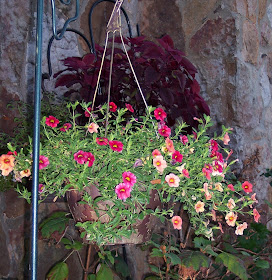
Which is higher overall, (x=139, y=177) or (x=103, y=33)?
(x=103, y=33)

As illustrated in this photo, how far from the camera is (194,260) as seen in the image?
1.17 metres

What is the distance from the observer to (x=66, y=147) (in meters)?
0.96

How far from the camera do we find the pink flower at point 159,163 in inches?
35.3

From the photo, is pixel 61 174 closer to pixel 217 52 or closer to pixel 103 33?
pixel 103 33

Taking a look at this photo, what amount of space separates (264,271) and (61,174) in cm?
126

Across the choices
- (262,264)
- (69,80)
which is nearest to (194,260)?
(262,264)

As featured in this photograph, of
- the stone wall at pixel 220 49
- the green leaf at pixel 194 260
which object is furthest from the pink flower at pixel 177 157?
the stone wall at pixel 220 49

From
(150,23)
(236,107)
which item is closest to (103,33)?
(150,23)

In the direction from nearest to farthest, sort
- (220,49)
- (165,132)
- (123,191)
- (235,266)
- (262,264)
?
1. (123,191)
2. (165,132)
3. (235,266)
4. (262,264)
5. (220,49)

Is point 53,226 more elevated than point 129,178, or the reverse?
point 129,178

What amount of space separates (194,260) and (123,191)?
450 millimetres

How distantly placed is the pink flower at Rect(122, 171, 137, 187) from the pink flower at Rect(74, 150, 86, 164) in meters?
0.10

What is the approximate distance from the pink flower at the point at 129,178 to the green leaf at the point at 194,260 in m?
0.43

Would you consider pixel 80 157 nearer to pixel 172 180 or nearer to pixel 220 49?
pixel 172 180
